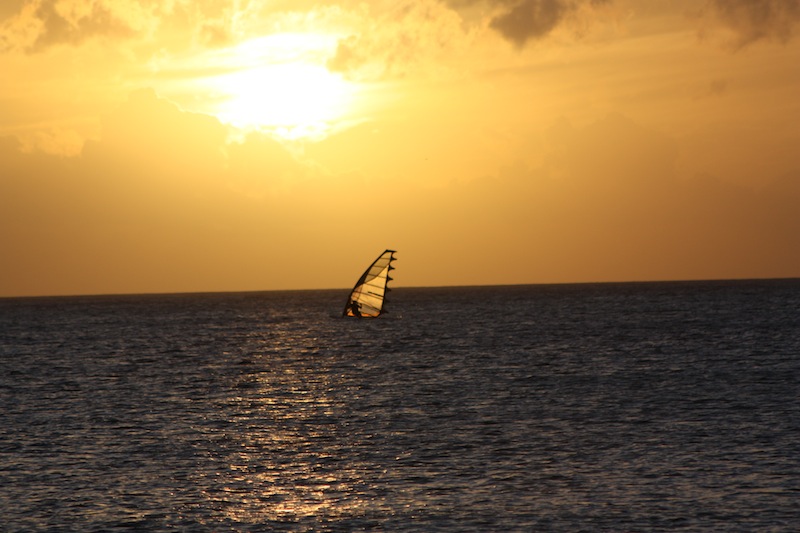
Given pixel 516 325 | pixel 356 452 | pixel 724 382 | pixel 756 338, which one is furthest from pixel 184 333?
pixel 356 452

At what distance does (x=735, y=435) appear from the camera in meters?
44.4

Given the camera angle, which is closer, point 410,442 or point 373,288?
point 410,442

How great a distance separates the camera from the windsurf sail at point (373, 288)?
144 m

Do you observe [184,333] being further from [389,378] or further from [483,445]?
[483,445]

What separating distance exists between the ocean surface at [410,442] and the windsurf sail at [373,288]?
47.0 metres

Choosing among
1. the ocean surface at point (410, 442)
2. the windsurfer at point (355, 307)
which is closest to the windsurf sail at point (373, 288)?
the windsurfer at point (355, 307)

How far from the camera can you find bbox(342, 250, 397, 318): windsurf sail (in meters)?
144

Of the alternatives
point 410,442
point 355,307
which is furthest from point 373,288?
point 410,442

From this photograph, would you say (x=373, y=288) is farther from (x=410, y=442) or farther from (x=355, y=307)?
(x=410, y=442)

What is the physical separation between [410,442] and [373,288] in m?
114

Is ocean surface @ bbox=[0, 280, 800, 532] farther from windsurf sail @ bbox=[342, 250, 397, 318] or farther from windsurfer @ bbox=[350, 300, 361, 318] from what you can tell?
windsurfer @ bbox=[350, 300, 361, 318]

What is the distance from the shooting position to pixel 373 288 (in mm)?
158750

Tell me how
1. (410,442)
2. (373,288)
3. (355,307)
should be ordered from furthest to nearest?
(355,307), (373,288), (410,442)

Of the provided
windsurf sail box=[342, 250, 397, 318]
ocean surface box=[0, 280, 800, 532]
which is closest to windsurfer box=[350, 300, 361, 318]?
windsurf sail box=[342, 250, 397, 318]
